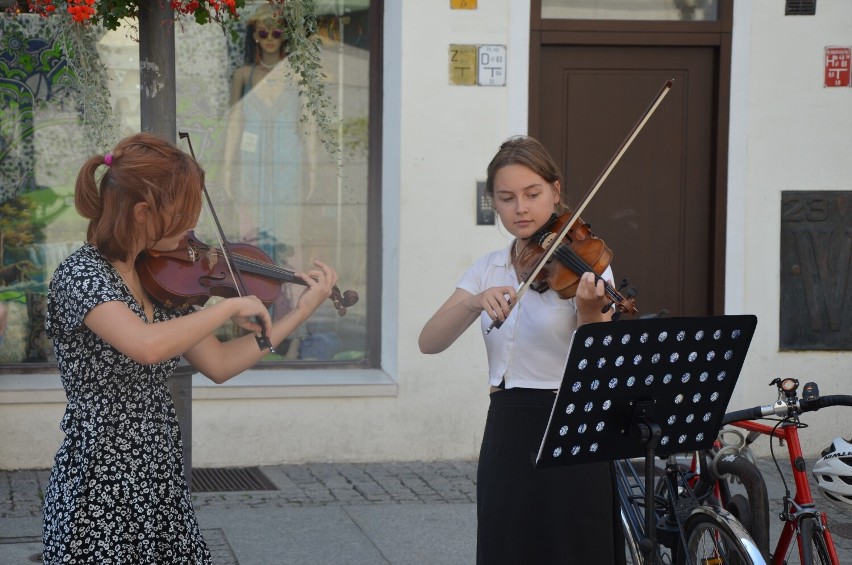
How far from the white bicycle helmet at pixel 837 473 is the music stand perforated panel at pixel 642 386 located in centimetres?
79

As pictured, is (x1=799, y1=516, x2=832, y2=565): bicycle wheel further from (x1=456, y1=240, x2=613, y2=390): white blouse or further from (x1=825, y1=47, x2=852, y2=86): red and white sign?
(x1=825, y1=47, x2=852, y2=86): red and white sign

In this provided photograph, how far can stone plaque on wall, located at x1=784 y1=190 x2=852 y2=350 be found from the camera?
7.57m

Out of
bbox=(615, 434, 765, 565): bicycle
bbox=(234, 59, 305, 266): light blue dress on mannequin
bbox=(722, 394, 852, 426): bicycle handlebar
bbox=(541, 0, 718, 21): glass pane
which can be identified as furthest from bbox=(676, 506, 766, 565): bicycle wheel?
bbox=(541, 0, 718, 21): glass pane

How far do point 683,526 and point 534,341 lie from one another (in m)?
1.24

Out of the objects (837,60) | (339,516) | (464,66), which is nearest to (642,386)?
(339,516)

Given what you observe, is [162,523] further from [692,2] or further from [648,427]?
[692,2]

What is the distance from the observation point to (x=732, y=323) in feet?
11.0

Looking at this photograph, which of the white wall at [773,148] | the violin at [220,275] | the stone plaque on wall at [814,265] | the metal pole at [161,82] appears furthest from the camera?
the stone plaque on wall at [814,265]

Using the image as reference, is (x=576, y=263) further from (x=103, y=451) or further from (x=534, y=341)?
(x=103, y=451)

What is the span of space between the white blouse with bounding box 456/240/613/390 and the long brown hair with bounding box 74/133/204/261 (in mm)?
981

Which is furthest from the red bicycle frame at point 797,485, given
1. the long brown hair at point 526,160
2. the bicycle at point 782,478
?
the long brown hair at point 526,160

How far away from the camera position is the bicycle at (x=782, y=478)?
4.13 m

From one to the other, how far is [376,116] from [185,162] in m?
4.79

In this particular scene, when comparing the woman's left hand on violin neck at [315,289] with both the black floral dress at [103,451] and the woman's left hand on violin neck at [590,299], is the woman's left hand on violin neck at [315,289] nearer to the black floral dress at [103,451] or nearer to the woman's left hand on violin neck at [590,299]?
the black floral dress at [103,451]
